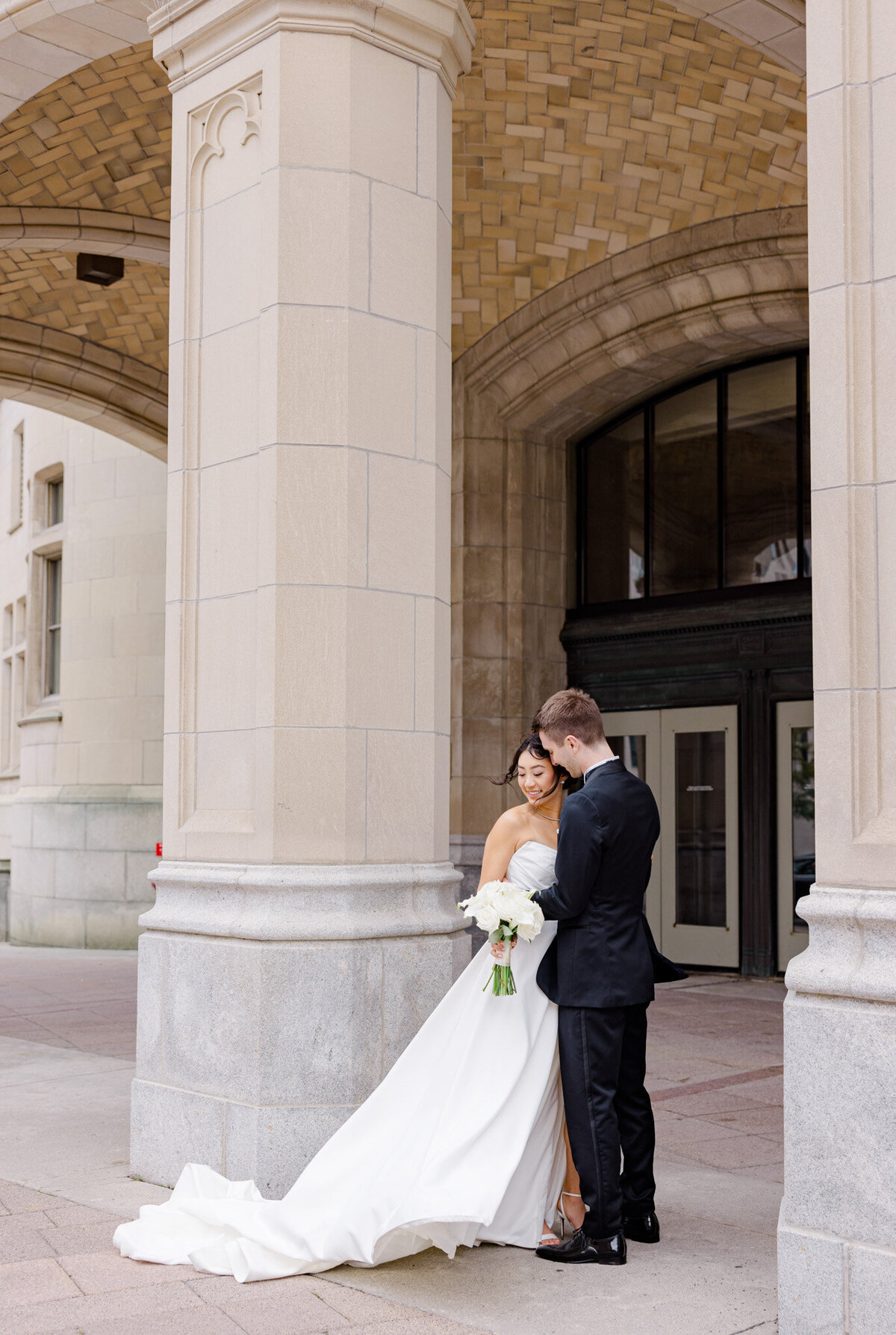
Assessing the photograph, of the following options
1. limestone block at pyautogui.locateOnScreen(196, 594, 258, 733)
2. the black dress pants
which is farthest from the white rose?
limestone block at pyautogui.locateOnScreen(196, 594, 258, 733)

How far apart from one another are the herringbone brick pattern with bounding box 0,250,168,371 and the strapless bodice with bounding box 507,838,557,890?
10361 millimetres

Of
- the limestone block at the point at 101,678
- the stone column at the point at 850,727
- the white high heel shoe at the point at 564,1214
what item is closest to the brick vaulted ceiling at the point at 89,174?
the limestone block at the point at 101,678

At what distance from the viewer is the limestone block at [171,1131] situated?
5496 mm

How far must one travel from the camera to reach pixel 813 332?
4.17 m

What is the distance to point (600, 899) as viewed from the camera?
15.3 feet

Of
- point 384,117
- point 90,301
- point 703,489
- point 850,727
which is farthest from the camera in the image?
point 90,301

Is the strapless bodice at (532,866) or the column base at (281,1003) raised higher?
the strapless bodice at (532,866)

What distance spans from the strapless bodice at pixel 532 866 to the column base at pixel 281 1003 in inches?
33.3

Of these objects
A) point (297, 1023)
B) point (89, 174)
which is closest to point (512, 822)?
point (297, 1023)

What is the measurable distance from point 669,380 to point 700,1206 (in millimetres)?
8899

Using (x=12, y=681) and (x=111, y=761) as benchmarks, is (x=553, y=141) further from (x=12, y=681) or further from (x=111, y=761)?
(x=12, y=681)

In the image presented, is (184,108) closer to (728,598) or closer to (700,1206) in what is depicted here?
(700,1206)

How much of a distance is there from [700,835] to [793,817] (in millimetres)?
935

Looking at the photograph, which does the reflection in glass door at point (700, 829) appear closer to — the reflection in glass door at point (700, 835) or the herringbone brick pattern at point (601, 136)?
the reflection in glass door at point (700, 835)
